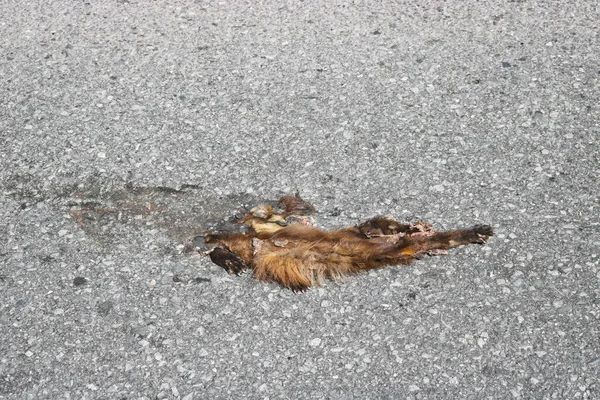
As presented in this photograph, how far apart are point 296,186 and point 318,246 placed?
1.55 feet

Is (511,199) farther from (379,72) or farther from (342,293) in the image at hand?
(379,72)

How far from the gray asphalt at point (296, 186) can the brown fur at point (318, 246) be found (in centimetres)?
7

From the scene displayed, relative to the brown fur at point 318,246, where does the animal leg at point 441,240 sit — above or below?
above

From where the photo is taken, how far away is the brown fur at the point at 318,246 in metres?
3.51

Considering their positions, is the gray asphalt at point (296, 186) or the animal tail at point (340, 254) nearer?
the gray asphalt at point (296, 186)

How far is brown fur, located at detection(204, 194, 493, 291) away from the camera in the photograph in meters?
3.51

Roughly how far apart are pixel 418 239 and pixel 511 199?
1.82 feet

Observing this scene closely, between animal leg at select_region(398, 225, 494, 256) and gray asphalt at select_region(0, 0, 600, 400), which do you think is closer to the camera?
gray asphalt at select_region(0, 0, 600, 400)

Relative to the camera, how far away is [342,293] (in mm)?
3391

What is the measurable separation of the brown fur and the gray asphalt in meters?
0.07

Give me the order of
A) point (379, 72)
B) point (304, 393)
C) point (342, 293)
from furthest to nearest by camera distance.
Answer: point (379, 72)
point (342, 293)
point (304, 393)

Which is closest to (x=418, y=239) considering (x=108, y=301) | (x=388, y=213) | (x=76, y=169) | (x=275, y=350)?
(x=388, y=213)

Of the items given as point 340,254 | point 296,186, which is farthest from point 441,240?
point 296,186

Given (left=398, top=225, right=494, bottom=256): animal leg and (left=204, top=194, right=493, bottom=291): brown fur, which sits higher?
(left=398, top=225, right=494, bottom=256): animal leg
